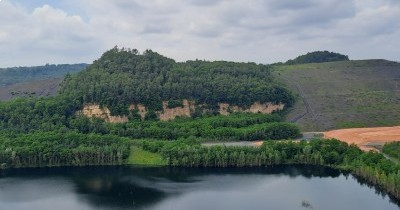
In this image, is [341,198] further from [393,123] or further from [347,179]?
[393,123]

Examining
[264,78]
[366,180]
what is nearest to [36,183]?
[366,180]

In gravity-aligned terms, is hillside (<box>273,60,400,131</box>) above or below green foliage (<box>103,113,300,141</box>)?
above

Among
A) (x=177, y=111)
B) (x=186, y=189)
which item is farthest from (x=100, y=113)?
(x=186, y=189)

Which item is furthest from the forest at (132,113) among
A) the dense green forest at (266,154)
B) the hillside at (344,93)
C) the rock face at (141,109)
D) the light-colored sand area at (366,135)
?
the dense green forest at (266,154)

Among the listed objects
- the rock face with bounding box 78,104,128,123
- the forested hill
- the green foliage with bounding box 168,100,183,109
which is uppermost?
the forested hill

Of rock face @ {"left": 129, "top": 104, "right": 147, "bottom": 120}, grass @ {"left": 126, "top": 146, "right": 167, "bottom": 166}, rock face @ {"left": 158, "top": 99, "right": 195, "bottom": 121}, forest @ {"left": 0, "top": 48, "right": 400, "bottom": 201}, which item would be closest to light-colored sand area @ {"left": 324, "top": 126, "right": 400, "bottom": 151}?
forest @ {"left": 0, "top": 48, "right": 400, "bottom": 201}

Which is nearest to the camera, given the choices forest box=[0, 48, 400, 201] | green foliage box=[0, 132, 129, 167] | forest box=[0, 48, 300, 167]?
forest box=[0, 48, 400, 201]

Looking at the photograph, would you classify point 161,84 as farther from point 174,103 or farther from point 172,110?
point 172,110

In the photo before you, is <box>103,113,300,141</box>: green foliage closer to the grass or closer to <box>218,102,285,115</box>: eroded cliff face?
the grass
